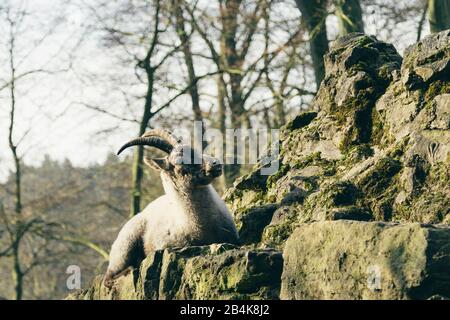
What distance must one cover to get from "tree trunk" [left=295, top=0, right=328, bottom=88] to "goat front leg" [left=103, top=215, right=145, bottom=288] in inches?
376

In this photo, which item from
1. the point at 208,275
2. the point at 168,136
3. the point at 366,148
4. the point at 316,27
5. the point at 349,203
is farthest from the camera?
the point at 316,27

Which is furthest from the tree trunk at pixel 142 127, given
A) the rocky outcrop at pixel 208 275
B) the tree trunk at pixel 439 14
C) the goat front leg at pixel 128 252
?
the rocky outcrop at pixel 208 275

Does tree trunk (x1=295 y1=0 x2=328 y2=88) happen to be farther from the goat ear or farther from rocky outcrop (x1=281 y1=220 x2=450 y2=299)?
rocky outcrop (x1=281 y1=220 x2=450 y2=299)

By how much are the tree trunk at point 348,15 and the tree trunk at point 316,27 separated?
0.39 meters

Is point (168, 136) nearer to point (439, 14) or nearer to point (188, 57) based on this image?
point (439, 14)

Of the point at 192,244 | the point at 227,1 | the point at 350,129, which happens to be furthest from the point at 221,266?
the point at 227,1

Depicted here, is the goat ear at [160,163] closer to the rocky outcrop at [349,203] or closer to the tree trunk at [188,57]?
the rocky outcrop at [349,203]

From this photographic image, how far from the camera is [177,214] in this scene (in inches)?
512

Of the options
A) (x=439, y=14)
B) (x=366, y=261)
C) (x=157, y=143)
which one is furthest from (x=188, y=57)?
(x=366, y=261)

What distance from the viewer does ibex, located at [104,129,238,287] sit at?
1259 cm

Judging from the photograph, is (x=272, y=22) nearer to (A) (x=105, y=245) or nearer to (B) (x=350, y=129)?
(A) (x=105, y=245)

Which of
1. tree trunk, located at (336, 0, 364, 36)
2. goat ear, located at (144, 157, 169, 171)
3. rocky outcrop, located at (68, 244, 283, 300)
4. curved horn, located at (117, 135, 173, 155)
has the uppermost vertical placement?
tree trunk, located at (336, 0, 364, 36)

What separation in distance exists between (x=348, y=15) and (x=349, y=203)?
37.6 ft

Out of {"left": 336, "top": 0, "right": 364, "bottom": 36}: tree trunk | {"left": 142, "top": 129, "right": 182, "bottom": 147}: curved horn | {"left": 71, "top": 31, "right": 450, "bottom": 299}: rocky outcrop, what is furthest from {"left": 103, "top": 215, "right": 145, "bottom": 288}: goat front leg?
{"left": 336, "top": 0, "right": 364, "bottom": 36}: tree trunk
